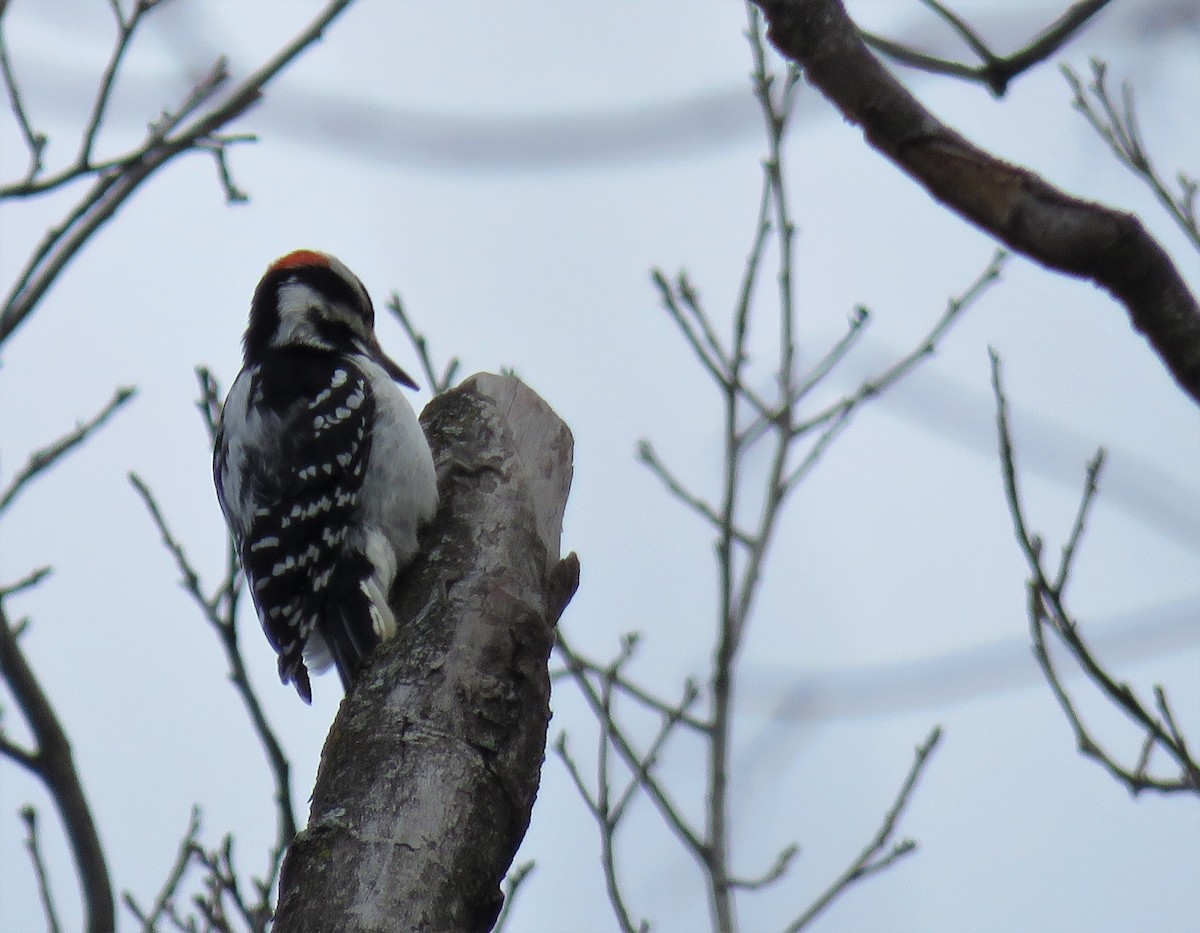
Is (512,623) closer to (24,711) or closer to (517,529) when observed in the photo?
(517,529)

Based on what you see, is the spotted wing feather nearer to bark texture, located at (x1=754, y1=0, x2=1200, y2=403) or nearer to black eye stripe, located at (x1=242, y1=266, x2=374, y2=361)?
black eye stripe, located at (x1=242, y1=266, x2=374, y2=361)

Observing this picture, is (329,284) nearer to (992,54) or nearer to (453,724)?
(453,724)

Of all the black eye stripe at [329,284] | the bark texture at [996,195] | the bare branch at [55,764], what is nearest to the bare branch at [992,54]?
the bark texture at [996,195]

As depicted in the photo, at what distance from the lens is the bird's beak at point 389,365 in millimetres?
5148

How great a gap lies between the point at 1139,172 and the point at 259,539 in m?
2.90

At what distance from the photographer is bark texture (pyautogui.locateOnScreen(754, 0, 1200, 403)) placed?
996mm

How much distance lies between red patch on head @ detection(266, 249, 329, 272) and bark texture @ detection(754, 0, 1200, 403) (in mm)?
4238

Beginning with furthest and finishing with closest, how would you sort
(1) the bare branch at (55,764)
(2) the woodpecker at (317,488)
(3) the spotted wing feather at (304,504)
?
(3) the spotted wing feather at (304,504)
(2) the woodpecker at (317,488)
(1) the bare branch at (55,764)

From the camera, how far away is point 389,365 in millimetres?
5184

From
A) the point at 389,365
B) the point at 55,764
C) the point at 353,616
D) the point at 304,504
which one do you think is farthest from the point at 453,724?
the point at 389,365

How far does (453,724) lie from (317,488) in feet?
5.34

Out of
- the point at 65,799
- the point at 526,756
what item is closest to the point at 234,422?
the point at 65,799

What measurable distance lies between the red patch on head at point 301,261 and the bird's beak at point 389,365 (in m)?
0.35

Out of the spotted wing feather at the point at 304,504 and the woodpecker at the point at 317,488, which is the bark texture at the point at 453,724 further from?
the spotted wing feather at the point at 304,504
